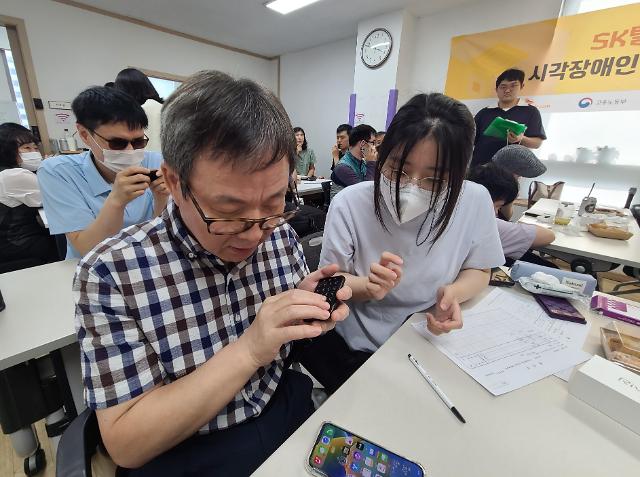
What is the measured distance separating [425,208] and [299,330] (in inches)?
25.2

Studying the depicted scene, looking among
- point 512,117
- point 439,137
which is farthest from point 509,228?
point 512,117

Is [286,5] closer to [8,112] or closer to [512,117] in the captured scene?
[512,117]

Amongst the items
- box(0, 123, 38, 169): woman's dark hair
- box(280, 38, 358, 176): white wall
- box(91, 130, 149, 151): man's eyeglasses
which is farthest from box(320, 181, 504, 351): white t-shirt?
box(280, 38, 358, 176): white wall

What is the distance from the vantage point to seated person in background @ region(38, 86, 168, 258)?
119 cm

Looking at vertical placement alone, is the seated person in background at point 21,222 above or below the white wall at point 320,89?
below

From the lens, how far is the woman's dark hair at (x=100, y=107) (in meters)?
1.23

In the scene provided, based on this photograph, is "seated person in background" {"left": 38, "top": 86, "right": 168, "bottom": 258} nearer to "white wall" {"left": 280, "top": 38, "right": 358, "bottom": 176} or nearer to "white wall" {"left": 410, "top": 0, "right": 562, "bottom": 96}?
"white wall" {"left": 410, "top": 0, "right": 562, "bottom": 96}

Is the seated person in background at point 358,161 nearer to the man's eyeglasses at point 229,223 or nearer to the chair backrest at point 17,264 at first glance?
the chair backrest at point 17,264

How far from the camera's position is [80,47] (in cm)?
446

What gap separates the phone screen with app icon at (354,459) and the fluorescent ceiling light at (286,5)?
4.82 m

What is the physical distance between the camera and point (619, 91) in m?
3.11

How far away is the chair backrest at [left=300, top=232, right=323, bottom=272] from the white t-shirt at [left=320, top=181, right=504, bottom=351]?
25 centimetres

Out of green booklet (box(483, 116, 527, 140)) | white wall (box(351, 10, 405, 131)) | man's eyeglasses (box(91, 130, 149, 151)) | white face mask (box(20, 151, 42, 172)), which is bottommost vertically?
white face mask (box(20, 151, 42, 172))

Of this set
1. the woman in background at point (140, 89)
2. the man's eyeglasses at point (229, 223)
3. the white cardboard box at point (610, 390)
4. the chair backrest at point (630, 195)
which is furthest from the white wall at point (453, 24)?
the man's eyeglasses at point (229, 223)
